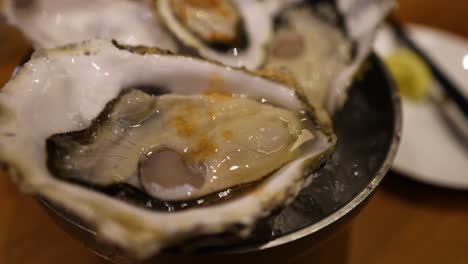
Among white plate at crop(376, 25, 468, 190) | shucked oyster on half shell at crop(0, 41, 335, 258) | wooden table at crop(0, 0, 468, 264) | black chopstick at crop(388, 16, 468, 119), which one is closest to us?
shucked oyster on half shell at crop(0, 41, 335, 258)

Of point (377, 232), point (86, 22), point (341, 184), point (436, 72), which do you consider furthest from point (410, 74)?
point (86, 22)

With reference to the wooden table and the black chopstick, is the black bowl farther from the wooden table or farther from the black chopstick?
the black chopstick

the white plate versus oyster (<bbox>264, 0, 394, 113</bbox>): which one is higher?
oyster (<bbox>264, 0, 394, 113</bbox>)

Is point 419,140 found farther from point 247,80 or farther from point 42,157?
point 42,157

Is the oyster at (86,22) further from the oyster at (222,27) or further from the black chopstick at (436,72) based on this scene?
the black chopstick at (436,72)

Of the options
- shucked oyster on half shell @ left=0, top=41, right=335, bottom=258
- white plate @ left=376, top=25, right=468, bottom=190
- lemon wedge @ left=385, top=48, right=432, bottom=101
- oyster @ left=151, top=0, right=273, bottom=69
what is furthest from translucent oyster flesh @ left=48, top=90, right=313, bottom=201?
lemon wedge @ left=385, top=48, right=432, bottom=101

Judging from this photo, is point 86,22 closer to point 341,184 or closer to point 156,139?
point 156,139
